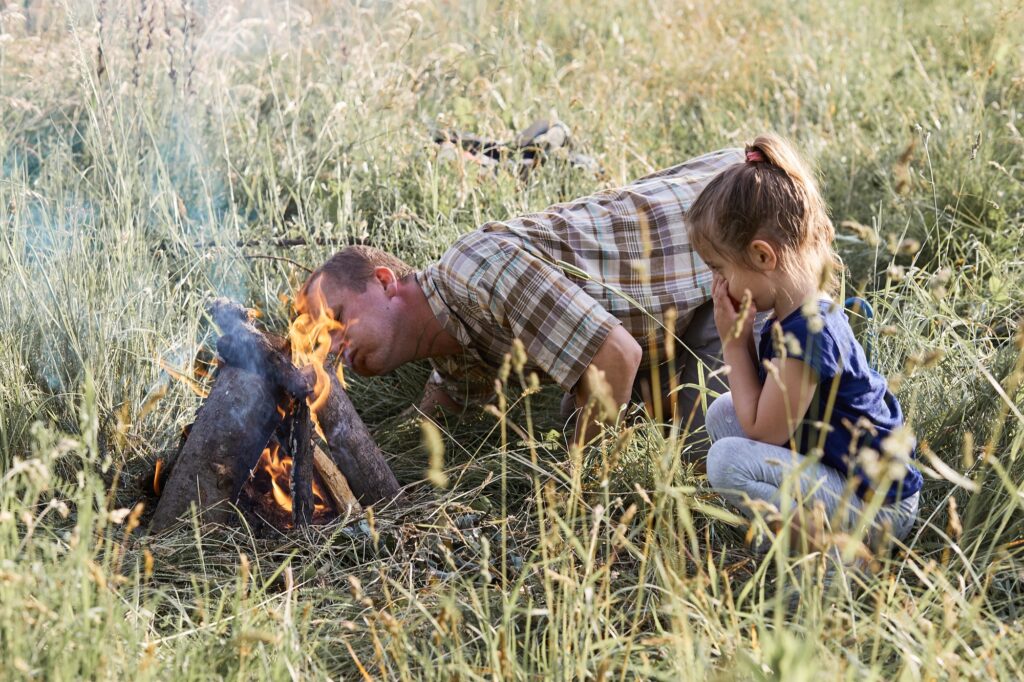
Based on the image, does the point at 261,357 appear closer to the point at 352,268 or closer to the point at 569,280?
the point at 352,268

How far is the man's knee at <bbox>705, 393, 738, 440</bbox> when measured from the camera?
2807mm

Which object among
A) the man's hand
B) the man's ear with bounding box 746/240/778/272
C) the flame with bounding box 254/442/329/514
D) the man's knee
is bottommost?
the man's hand

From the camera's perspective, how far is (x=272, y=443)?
9.90 ft

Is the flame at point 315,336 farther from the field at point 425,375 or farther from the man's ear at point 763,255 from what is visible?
the man's ear at point 763,255

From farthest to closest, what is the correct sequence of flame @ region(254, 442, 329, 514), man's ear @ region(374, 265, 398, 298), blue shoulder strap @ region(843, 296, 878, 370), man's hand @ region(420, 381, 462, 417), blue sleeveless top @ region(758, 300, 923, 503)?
1. man's hand @ region(420, 381, 462, 417)
2. man's ear @ region(374, 265, 398, 298)
3. blue shoulder strap @ region(843, 296, 878, 370)
4. flame @ region(254, 442, 329, 514)
5. blue sleeveless top @ region(758, 300, 923, 503)

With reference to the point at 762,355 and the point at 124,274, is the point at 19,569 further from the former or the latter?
the point at 762,355

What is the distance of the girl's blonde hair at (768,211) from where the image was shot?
Result: 2.46 meters

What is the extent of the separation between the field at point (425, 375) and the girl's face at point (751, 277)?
277 millimetres

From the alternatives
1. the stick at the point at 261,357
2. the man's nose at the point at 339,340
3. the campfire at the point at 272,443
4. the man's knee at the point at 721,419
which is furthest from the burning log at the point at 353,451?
the man's knee at the point at 721,419

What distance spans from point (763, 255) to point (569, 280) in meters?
0.76

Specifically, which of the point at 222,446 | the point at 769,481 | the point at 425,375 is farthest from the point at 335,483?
the point at 769,481

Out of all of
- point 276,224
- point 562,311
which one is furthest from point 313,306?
point 276,224

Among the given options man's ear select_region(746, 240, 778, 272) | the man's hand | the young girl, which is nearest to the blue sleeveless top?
the young girl

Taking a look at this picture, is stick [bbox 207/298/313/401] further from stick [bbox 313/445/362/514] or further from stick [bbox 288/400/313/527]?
stick [bbox 313/445/362/514]
